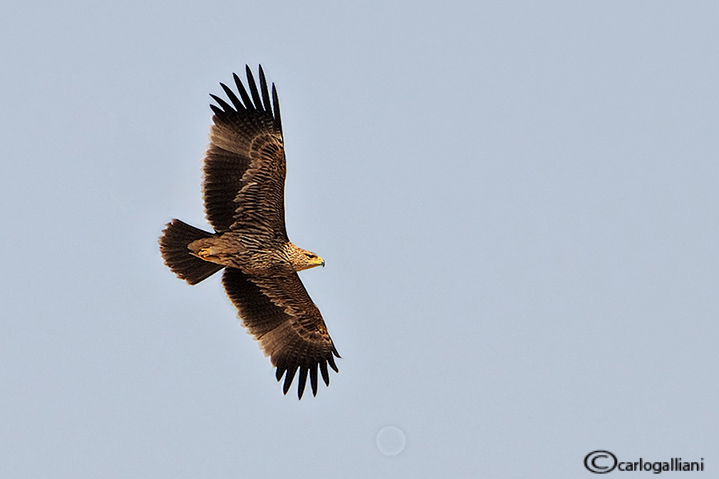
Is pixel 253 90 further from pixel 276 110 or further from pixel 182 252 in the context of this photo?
pixel 182 252

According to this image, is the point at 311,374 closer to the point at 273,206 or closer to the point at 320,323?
the point at 320,323

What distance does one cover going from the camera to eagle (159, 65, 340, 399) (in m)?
18.5

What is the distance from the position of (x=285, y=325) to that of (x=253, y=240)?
1784 mm

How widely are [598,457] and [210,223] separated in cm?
863

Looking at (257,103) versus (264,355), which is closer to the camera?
(257,103)

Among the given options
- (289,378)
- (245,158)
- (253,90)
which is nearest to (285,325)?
(289,378)

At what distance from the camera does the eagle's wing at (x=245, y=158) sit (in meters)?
18.5

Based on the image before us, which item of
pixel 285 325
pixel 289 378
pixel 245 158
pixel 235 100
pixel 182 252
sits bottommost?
pixel 289 378

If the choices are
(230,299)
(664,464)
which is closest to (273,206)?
(230,299)

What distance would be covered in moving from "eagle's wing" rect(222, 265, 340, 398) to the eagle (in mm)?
15

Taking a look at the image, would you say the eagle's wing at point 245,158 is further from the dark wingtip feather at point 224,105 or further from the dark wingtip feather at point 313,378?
the dark wingtip feather at point 313,378

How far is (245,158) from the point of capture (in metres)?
18.5

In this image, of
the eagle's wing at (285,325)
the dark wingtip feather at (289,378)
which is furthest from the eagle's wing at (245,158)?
the dark wingtip feather at (289,378)

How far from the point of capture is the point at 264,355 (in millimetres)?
19938
